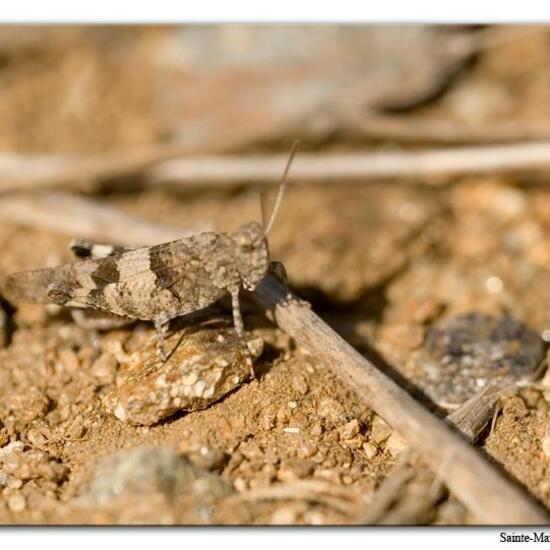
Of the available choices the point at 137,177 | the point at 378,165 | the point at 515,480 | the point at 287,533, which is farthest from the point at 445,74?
the point at 287,533

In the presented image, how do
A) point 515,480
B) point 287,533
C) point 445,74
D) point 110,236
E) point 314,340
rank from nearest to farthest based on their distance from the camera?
point 287,533 < point 515,480 < point 314,340 < point 110,236 < point 445,74

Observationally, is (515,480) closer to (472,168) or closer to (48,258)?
(472,168)

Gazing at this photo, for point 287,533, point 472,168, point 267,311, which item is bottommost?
point 287,533

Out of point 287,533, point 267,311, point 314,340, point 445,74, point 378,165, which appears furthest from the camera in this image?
point 445,74

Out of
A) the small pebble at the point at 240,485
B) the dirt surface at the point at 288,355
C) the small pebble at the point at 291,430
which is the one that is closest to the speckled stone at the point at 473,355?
the dirt surface at the point at 288,355

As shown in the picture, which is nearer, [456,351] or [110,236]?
[456,351]

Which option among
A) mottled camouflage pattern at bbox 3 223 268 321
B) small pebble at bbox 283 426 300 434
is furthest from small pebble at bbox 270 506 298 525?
mottled camouflage pattern at bbox 3 223 268 321

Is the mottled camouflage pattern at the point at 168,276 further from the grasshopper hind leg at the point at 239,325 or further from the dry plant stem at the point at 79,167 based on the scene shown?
the dry plant stem at the point at 79,167
